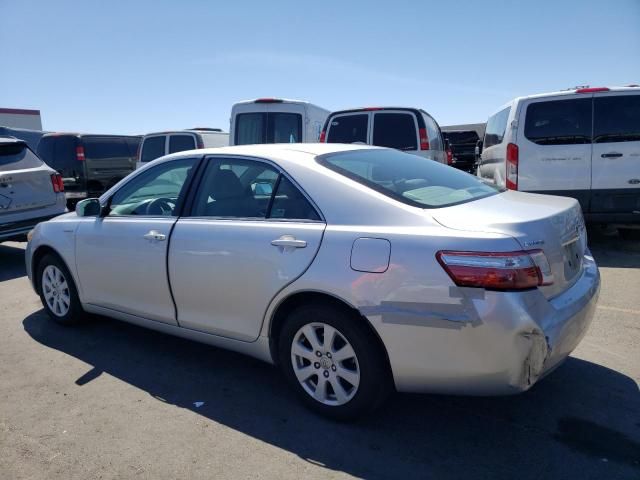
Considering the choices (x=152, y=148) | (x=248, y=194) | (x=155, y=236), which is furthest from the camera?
(x=152, y=148)

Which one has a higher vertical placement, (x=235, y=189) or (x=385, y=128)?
(x=385, y=128)

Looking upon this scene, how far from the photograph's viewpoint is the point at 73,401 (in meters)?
3.40

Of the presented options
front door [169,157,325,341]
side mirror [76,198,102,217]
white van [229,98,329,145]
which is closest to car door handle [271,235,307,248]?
front door [169,157,325,341]

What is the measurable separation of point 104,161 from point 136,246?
1033 centimetres

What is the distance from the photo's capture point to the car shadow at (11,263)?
23.2 feet

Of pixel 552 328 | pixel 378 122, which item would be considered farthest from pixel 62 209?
pixel 552 328

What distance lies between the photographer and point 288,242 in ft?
9.94

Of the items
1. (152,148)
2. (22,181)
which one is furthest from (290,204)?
(152,148)

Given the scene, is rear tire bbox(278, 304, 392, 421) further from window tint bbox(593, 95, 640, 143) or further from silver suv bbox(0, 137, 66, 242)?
silver suv bbox(0, 137, 66, 242)

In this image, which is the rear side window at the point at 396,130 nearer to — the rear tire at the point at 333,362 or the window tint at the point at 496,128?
the window tint at the point at 496,128

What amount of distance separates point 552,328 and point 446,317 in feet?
1.79

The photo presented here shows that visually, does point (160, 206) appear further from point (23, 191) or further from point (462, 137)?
point (462, 137)

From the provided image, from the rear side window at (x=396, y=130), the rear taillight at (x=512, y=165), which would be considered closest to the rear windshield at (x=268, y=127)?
the rear side window at (x=396, y=130)

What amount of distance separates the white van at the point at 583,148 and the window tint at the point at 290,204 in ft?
16.3
